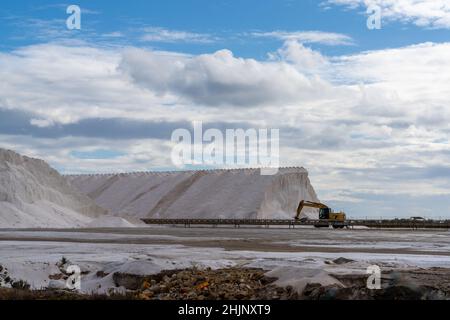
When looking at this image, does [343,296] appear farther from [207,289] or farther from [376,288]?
[207,289]

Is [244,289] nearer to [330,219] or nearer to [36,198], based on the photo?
[36,198]

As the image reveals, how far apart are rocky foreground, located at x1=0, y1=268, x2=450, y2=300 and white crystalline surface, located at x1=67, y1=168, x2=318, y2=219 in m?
59.9

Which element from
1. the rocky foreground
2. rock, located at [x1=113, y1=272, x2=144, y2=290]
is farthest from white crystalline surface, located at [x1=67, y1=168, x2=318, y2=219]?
the rocky foreground

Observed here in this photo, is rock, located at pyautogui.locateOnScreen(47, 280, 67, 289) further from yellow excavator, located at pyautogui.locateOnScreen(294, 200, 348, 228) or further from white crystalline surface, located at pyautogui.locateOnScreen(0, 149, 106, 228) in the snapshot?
yellow excavator, located at pyautogui.locateOnScreen(294, 200, 348, 228)

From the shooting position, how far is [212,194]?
81438 millimetres

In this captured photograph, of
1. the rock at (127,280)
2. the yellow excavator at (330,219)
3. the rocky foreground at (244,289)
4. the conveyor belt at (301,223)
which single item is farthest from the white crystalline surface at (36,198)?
the rocky foreground at (244,289)

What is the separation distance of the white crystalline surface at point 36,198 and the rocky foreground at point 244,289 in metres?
34.1

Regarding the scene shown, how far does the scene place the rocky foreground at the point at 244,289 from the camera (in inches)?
404

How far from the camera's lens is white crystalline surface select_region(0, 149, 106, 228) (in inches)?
1807

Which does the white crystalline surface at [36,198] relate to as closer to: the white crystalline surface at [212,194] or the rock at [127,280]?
the white crystalline surface at [212,194]

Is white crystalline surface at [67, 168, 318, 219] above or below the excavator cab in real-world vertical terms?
above
